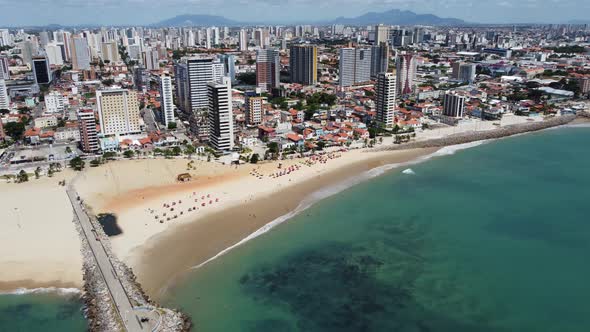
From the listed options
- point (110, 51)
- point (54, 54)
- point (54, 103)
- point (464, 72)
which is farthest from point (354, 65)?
point (54, 54)

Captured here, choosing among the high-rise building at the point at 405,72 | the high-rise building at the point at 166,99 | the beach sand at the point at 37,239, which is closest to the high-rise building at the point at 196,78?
the high-rise building at the point at 166,99

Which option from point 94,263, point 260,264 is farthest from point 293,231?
point 94,263

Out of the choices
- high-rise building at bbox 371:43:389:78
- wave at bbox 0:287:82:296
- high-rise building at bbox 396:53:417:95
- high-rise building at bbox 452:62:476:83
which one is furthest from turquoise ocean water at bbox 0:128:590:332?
high-rise building at bbox 371:43:389:78

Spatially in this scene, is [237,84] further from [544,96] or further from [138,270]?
[138,270]

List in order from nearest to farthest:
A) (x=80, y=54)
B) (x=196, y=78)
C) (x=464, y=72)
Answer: (x=196, y=78)
(x=464, y=72)
(x=80, y=54)

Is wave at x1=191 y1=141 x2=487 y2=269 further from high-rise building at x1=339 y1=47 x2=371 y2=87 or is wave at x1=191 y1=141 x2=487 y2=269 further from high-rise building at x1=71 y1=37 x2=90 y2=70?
high-rise building at x1=71 y1=37 x2=90 y2=70

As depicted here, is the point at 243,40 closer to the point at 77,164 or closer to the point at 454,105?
the point at 454,105
